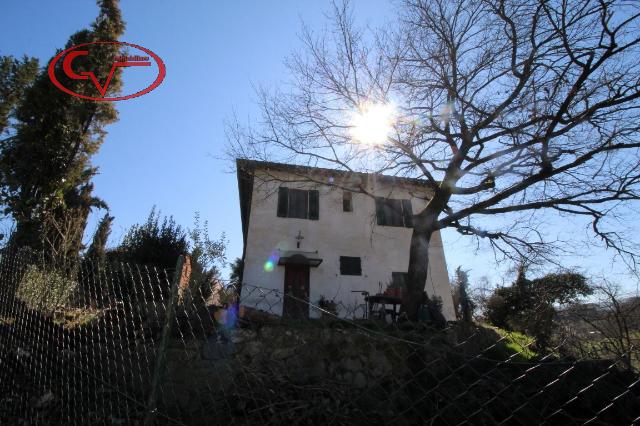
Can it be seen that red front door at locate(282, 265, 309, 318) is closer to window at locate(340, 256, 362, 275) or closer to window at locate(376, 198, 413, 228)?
window at locate(340, 256, 362, 275)

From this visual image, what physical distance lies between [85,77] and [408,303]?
1209 centimetres

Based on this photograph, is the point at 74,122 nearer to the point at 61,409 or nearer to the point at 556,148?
the point at 61,409

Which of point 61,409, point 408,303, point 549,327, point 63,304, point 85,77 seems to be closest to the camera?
point 61,409

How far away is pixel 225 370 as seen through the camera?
4.20 meters

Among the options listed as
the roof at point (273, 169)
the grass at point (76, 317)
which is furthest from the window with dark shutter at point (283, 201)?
the grass at point (76, 317)

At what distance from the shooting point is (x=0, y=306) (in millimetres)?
3662

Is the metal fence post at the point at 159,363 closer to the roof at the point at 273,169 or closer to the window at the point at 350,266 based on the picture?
the roof at the point at 273,169

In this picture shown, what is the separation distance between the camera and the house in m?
11.2

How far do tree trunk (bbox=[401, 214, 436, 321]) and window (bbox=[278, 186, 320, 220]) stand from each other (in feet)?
15.3

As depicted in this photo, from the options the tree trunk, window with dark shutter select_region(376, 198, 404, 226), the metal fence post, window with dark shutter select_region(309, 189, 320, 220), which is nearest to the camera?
the metal fence post

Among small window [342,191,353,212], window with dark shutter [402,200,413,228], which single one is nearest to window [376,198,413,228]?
window with dark shutter [402,200,413,228]

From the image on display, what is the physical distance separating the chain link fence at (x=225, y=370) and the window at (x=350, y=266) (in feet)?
19.3

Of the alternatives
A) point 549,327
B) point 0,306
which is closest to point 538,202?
point 549,327

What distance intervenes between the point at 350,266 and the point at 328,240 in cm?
124
